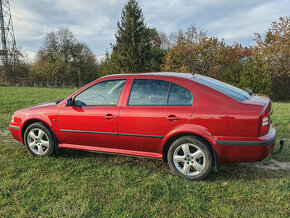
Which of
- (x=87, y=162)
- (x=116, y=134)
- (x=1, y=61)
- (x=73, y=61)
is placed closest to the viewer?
(x=116, y=134)

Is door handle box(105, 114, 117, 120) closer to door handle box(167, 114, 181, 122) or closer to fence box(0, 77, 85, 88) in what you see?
door handle box(167, 114, 181, 122)

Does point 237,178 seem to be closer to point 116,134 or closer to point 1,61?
point 116,134

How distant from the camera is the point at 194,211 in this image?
8.50 feet

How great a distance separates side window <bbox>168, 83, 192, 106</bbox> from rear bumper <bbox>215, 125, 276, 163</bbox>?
701mm

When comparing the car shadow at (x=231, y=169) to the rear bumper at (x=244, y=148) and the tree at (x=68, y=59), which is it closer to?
the rear bumper at (x=244, y=148)

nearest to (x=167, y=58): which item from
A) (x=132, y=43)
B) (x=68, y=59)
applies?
(x=132, y=43)

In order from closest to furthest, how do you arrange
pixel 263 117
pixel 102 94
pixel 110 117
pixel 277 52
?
pixel 263 117
pixel 110 117
pixel 102 94
pixel 277 52

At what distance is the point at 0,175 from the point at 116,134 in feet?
6.01

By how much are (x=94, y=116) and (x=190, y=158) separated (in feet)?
5.41

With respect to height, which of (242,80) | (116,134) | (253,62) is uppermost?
(253,62)

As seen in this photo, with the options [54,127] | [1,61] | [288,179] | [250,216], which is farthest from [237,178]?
[1,61]

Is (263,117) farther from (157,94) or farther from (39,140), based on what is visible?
(39,140)

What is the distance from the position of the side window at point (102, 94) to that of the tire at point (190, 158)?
1235mm

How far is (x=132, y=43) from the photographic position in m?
36.7
